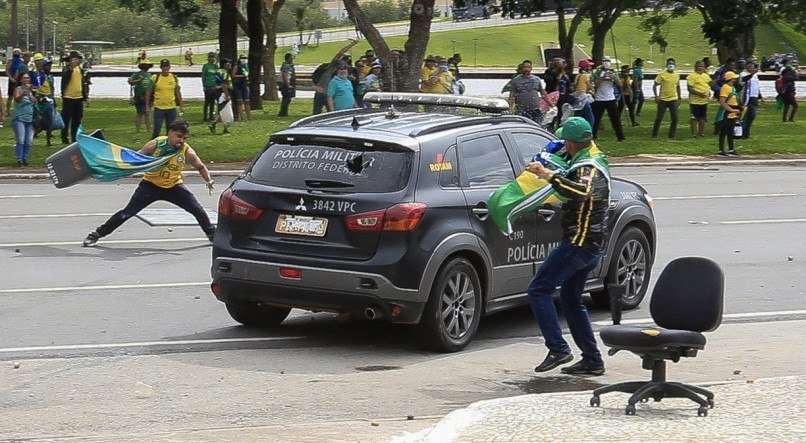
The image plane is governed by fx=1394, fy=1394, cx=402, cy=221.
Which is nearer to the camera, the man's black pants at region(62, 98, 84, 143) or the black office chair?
the black office chair

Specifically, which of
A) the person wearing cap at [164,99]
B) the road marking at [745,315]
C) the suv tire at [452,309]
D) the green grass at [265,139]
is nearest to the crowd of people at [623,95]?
the green grass at [265,139]

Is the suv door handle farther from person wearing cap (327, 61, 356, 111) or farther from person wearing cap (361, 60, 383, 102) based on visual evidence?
person wearing cap (361, 60, 383, 102)

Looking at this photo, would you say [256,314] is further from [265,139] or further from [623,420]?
[265,139]

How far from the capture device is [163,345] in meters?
10.2

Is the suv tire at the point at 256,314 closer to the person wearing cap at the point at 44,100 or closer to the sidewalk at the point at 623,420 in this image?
the sidewalk at the point at 623,420

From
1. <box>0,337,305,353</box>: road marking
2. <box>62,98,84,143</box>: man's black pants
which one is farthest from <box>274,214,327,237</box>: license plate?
<box>62,98,84,143</box>: man's black pants

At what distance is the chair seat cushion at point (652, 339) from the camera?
7.71m

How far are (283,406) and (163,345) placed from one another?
2064 millimetres

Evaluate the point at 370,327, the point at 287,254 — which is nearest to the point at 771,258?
the point at 370,327

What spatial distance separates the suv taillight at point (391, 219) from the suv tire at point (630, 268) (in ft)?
7.90

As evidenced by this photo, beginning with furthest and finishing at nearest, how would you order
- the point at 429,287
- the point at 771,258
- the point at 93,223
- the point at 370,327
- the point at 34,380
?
the point at 93,223 → the point at 771,258 → the point at 370,327 → the point at 429,287 → the point at 34,380

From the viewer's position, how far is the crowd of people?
85.7 feet

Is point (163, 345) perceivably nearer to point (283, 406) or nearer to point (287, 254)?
point (287, 254)

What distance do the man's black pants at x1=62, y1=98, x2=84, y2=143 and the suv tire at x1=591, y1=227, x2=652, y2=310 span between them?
17416 mm
